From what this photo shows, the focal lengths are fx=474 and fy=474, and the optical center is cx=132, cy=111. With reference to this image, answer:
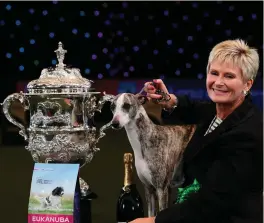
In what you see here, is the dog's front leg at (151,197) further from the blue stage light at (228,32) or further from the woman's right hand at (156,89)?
the blue stage light at (228,32)

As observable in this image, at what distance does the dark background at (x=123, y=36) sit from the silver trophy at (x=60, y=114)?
10.5 ft

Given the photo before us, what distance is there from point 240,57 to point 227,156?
25cm

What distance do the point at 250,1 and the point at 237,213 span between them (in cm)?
433

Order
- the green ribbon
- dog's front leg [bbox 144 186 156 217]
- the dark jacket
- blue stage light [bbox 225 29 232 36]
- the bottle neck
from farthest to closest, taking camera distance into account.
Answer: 1. blue stage light [bbox 225 29 232 36]
2. dog's front leg [bbox 144 186 156 217]
3. the bottle neck
4. the green ribbon
5. the dark jacket

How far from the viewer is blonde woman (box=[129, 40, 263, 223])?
1.08 m

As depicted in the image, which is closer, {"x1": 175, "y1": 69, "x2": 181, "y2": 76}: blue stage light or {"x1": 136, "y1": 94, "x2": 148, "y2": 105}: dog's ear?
{"x1": 136, "y1": 94, "x2": 148, "y2": 105}: dog's ear

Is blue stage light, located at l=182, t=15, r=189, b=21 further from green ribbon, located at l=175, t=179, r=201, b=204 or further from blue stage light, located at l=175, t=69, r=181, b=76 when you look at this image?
green ribbon, located at l=175, t=179, r=201, b=204

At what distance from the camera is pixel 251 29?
16.5 feet

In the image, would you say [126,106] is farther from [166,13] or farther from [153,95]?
[166,13]

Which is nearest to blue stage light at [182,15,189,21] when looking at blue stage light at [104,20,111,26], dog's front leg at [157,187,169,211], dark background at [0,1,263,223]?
dark background at [0,1,263,223]

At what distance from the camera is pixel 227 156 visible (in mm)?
1102

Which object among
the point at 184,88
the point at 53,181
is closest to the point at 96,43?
the point at 184,88

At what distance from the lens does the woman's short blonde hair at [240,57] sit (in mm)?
1153

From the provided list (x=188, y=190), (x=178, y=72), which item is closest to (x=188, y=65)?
(x=178, y=72)
